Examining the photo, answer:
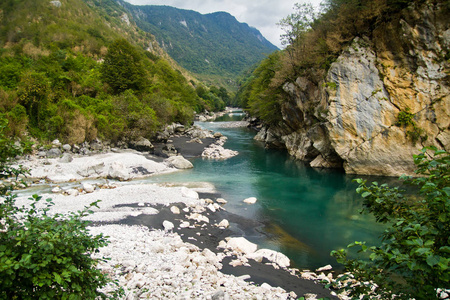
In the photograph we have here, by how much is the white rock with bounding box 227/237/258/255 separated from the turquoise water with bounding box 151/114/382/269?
0.90 metres

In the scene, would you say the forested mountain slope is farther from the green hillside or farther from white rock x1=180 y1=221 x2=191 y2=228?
the green hillside

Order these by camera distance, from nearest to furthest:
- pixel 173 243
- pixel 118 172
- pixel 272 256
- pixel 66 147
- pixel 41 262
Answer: pixel 41 262
pixel 173 243
pixel 272 256
pixel 118 172
pixel 66 147

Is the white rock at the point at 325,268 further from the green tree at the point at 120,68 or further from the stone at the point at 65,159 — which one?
the green tree at the point at 120,68

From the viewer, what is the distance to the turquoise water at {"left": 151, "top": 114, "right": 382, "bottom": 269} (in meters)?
12.4

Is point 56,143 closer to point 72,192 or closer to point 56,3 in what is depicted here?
point 72,192

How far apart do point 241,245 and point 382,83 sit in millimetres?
21435

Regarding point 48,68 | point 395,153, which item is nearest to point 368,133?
point 395,153

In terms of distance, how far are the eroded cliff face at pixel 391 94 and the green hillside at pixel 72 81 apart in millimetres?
24842

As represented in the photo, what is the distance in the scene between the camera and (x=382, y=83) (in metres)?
23.4

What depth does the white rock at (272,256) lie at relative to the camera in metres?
10.3

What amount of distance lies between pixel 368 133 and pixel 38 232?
86.6 feet

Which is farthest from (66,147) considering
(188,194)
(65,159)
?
(188,194)

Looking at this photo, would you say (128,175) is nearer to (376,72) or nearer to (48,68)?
(48,68)

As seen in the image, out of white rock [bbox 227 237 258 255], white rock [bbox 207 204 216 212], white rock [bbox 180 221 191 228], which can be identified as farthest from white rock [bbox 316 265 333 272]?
white rock [bbox 207 204 216 212]
